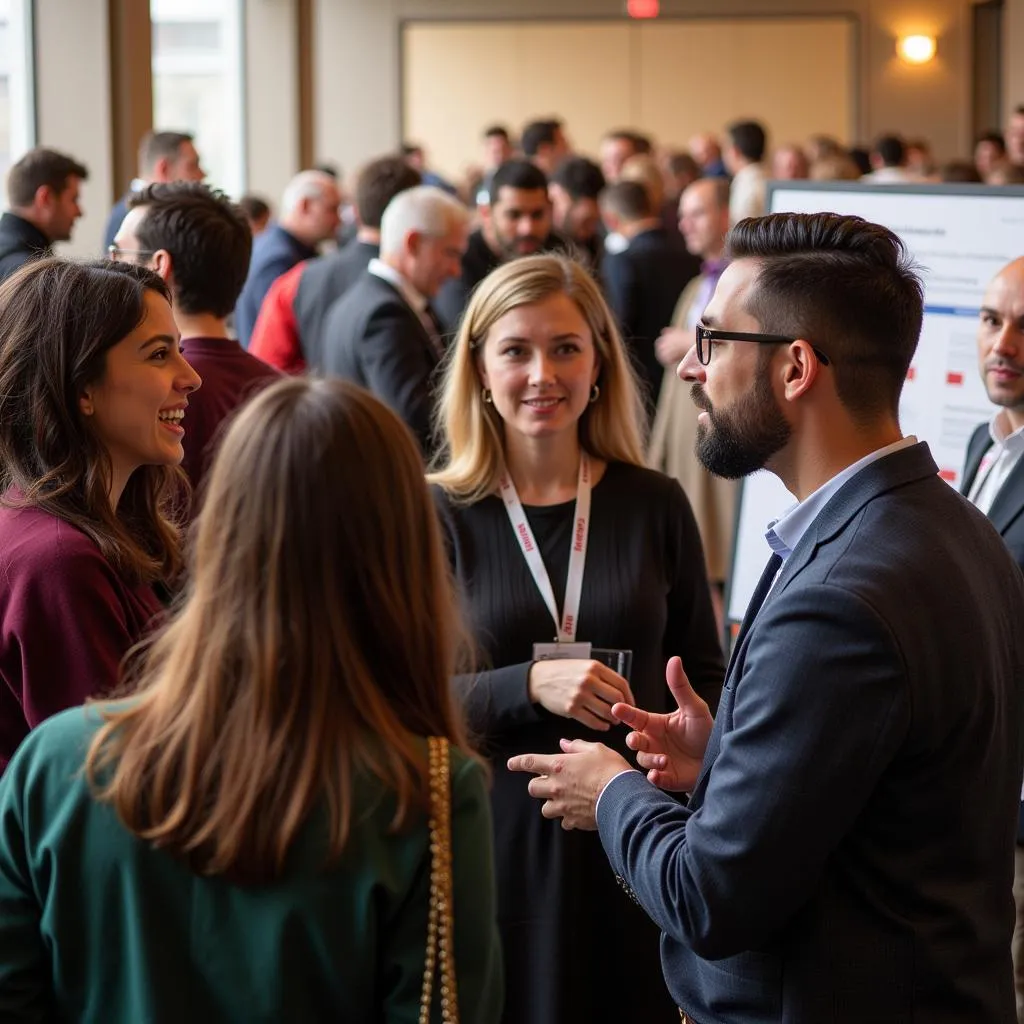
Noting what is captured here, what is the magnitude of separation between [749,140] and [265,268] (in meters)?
4.93

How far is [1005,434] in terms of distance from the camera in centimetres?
311

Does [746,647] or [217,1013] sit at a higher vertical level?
[746,647]

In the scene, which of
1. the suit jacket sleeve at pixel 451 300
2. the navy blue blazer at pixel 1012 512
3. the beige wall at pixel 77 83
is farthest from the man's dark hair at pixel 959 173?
the navy blue blazer at pixel 1012 512

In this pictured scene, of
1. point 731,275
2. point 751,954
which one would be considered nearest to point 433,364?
point 731,275

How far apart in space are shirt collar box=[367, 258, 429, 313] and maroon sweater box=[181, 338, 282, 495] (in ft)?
5.05

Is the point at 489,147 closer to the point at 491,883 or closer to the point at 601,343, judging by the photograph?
A: the point at 601,343

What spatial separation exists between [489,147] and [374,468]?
10.9 meters

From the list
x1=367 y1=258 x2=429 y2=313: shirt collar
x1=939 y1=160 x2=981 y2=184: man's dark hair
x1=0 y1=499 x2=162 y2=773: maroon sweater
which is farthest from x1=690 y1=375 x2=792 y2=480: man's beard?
x1=939 y1=160 x2=981 y2=184: man's dark hair

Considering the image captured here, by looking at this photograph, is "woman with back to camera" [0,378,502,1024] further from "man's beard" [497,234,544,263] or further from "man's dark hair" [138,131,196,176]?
"man's beard" [497,234,544,263]

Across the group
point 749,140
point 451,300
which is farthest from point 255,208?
point 749,140

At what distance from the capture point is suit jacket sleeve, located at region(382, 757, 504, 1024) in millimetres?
1281

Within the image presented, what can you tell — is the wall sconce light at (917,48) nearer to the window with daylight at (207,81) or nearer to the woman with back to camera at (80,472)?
the window with daylight at (207,81)

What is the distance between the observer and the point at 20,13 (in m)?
6.77

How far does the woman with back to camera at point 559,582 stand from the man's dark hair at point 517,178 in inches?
136
